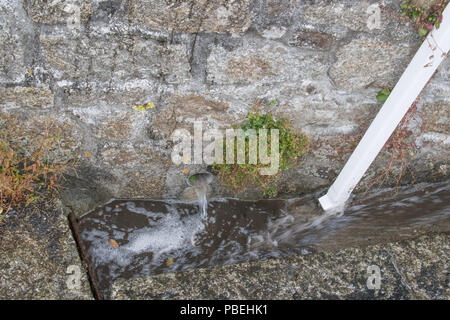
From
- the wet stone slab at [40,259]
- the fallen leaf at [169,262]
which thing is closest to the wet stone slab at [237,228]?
the fallen leaf at [169,262]

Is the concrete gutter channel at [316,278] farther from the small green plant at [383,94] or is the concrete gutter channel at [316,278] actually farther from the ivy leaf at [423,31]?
the ivy leaf at [423,31]

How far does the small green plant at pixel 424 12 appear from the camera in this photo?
1.84 meters

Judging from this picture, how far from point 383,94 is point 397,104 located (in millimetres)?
169

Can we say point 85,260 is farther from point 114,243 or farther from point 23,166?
point 23,166

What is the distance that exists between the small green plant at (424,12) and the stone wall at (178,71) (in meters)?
0.05

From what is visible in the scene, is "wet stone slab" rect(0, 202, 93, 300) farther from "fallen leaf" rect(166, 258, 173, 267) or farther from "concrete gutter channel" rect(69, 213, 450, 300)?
"fallen leaf" rect(166, 258, 173, 267)

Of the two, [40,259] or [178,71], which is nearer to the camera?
[40,259]

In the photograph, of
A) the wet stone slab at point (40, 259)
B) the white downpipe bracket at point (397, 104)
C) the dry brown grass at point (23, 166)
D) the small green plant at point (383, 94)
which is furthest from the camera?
the small green plant at point (383, 94)

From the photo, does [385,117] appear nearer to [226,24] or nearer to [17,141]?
[226,24]

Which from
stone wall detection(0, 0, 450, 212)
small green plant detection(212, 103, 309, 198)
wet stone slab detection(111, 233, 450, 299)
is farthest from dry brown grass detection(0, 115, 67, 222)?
small green plant detection(212, 103, 309, 198)

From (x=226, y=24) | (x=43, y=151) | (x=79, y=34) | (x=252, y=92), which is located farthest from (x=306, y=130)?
(x=43, y=151)

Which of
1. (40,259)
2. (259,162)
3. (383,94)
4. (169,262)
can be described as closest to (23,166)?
(40,259)

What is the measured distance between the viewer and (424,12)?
188 cm

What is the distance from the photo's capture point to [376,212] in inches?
106
